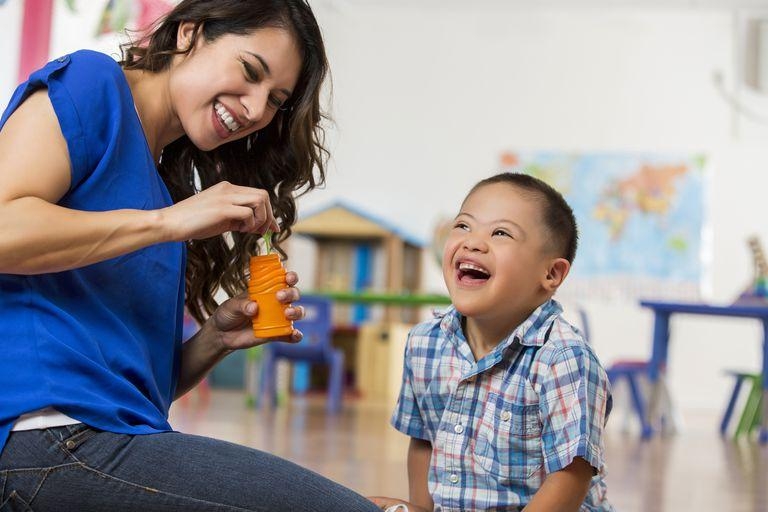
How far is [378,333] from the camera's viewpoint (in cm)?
771

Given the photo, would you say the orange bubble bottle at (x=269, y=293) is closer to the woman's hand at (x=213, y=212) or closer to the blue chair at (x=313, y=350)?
the woman's hand at (x=213, y=212)

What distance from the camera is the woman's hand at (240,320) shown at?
151 centimetres

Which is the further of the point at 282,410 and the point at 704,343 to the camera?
the point at 704,343

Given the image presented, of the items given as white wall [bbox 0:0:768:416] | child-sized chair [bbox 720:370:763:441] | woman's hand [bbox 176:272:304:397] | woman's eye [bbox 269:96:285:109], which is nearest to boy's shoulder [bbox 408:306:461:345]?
woman's hand [bbox 176:272:304:397]

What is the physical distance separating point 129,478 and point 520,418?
0.62 m

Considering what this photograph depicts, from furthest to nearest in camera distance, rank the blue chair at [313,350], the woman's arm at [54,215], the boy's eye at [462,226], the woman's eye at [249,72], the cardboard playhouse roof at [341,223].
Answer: the cardboard playhouse roof at [341,223]
the blue chair at [313,350]
the boy's eye at [462,226]
the woman's eye at [249,72]
the woman's arm at [54,215]

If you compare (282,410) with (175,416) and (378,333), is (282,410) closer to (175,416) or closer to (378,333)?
(175,416)

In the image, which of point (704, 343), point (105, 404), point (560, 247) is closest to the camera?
point (105, 404)

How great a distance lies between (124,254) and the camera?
129cm

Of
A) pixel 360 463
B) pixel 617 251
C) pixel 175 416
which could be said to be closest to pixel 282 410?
pixel 175 416

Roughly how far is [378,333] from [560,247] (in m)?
6.04

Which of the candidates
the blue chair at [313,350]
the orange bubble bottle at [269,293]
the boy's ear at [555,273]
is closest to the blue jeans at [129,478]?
the orange bubble bottle at [269,293]

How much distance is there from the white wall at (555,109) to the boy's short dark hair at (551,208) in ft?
22.6

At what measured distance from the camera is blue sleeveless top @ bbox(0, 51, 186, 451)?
3.93ft
